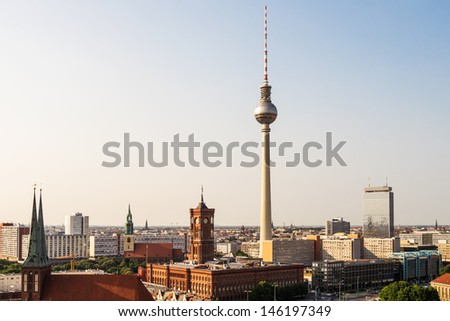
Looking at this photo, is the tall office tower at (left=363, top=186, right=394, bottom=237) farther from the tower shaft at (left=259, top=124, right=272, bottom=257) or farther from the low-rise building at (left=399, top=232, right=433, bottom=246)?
the tower shaft at (left=259, top=124, right=272, bottom=257)

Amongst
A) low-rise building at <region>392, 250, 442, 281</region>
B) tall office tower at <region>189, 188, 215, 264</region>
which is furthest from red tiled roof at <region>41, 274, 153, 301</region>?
low-rise building at <region>392, 250, 442, 281</region>

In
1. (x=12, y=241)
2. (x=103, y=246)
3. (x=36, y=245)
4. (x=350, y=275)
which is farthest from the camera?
(x=12, y=241)

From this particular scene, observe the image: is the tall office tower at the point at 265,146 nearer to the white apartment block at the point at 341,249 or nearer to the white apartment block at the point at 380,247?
the white apartment block at the point at 341,249

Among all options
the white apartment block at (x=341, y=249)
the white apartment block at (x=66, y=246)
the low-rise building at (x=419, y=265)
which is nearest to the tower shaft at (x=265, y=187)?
the low-rise building at (x=419, y=265)

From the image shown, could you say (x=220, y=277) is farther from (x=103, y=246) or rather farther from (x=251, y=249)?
(x=251, y=249)

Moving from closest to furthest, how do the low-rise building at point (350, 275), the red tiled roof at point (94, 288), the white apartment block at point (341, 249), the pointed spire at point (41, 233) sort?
the red tiled roof at point (94, 288), the pointed spire at point (41, 233), the low-rise building at point (350, 275), the white apartment block at point (341, 249)

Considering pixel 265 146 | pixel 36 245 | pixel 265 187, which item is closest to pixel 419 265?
pixel 265 187
